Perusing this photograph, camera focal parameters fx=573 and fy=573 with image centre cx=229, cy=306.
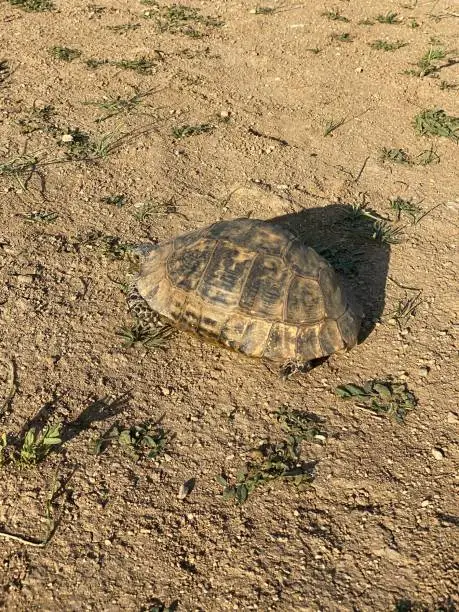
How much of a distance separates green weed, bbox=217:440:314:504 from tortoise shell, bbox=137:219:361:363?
Result: 0.76m

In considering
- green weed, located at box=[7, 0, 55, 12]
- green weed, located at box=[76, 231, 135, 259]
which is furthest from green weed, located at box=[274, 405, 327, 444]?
green weed, located at box=[7, 0, 55, 12]

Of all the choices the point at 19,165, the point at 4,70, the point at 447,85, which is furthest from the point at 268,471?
the point at 4,70

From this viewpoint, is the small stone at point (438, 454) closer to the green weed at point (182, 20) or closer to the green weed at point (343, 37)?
the green weed at point (343, 37)

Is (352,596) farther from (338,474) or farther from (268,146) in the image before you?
(268,146)

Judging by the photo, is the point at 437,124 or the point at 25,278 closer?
the point at 25,278

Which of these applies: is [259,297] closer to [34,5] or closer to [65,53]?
[65,53]

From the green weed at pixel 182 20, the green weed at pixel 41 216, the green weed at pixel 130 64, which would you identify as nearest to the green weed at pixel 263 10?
the green weed at pixel 182 20

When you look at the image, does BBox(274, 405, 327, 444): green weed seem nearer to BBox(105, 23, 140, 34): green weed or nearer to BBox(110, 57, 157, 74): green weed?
BBox(110, 57, 157, 74): green weed

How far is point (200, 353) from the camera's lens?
470 cm

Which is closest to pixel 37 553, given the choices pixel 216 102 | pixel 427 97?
pixel 216 102

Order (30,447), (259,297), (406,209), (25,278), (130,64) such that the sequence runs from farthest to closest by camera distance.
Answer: (130,64) → (406,209) → (25,278) → (259,297) → (30,447)

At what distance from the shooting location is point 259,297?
439cm

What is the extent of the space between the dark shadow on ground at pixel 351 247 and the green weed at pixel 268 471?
141 cm

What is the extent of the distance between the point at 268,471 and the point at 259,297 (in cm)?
130
